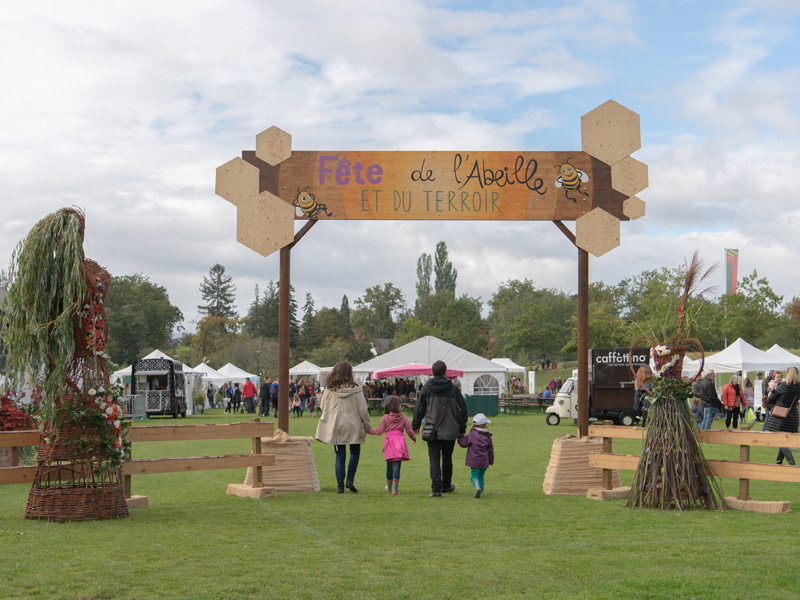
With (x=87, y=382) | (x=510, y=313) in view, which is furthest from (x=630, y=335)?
(x=87, y=382)

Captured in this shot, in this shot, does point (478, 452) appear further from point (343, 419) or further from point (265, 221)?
point (265, 221)

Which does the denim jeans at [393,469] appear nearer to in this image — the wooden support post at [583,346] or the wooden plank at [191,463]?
the wooden plank at [191,463]

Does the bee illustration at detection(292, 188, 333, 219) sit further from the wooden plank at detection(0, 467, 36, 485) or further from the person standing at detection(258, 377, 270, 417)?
the person standing at detection(258, 377, 270, 417)

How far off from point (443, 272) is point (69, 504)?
93797 mm

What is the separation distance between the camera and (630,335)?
55.4 m

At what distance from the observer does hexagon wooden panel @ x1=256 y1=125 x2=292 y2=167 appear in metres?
10.1

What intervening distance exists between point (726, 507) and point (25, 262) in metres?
7.57

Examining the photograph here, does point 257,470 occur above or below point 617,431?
below

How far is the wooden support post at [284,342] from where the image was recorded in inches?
392

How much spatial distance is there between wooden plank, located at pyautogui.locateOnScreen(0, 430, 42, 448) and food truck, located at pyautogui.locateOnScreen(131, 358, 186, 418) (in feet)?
84.8

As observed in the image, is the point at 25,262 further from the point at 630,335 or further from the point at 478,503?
the point at 630,335

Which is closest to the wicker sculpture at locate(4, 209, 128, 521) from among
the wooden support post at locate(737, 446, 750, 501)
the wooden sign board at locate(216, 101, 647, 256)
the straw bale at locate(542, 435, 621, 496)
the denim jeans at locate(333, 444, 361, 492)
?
the wooden sign board at locate(216, 101, 647, 256)

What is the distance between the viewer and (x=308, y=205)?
10102 mm

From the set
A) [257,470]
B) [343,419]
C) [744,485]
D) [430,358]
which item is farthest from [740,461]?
[430,358]
